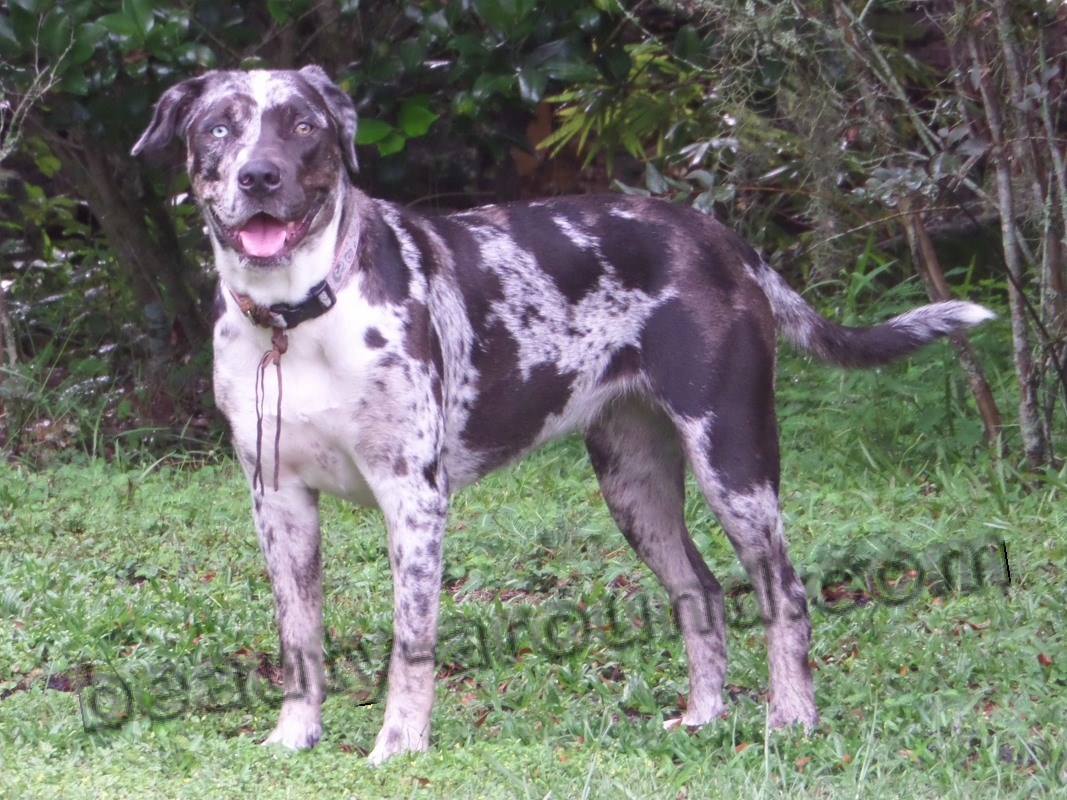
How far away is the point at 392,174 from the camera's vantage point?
315 inches

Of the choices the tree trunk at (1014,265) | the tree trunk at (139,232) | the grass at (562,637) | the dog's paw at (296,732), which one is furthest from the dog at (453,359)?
the tree trunk at (139,232)

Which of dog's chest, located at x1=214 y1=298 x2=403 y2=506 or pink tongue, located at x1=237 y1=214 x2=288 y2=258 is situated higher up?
pink tongue, located at x1=237 y1=214 x2=288 y2=258

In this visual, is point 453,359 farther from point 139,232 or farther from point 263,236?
point 139,232

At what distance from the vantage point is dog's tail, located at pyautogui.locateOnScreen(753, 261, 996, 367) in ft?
16.7

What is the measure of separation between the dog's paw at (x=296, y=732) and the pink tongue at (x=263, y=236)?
1.43m

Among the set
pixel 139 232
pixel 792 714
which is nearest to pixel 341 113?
pixel 792 714

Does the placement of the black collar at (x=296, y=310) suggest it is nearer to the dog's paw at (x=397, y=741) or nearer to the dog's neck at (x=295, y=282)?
the dog's neck at (x=295, y=282)

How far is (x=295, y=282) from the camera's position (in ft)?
13.9

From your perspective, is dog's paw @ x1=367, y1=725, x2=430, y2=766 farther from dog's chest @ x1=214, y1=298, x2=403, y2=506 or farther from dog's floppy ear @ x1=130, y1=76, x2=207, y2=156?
dog's floppy ear @ x1=130, y1=76, x2=207, y2=156

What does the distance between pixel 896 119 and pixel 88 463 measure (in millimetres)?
4515

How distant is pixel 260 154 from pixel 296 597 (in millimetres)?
1374

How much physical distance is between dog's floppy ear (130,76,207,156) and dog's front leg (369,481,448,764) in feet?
4.10

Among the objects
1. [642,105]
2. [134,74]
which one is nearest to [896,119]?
[642,105]

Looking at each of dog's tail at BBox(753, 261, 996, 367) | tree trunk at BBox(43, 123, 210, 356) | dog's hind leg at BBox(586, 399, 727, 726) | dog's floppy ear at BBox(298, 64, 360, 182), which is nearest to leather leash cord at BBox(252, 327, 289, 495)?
dog's floppy ear at BBox(298, 64, 360, 182)
